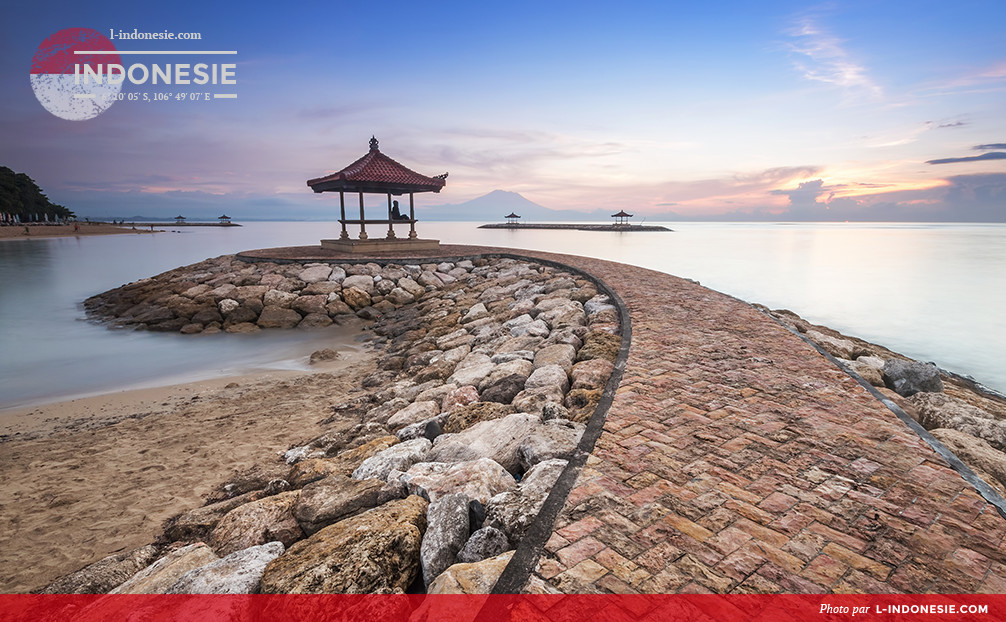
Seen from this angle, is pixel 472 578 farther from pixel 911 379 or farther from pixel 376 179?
pixel 376 179

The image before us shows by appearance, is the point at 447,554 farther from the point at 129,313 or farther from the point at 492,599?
the point at 129,313

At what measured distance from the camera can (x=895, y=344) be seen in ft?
37.0

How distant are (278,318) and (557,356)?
8856 mm

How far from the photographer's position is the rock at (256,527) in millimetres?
2842

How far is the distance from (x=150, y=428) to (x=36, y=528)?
209 cm

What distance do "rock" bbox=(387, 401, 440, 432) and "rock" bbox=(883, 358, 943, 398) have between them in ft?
16.2

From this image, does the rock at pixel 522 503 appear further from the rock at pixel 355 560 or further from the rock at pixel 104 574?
the rock at pixel 104 574

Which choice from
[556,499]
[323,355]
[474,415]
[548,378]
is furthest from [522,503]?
[323,355]

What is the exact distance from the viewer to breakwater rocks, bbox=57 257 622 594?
2221 millimetres

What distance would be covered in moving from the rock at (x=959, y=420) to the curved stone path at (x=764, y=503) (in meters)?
0.72

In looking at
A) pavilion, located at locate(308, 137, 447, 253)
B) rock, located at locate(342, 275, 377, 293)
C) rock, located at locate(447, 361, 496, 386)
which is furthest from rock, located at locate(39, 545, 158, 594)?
pavilion, located at locate(308, 137, 447, 253)

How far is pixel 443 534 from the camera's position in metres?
2.33

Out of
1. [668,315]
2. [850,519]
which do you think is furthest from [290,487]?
[668,315]

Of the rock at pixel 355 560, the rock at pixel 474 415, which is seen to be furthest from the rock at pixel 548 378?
the rock at pixel 355 560
